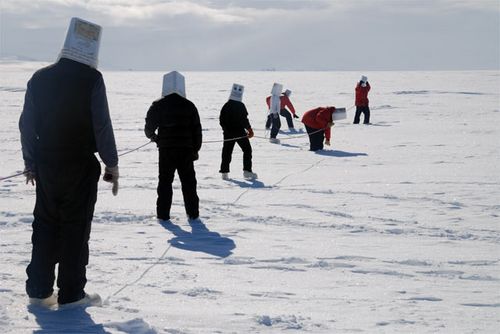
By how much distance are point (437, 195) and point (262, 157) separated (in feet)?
17.3

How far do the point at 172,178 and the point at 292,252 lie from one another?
6.22 feet

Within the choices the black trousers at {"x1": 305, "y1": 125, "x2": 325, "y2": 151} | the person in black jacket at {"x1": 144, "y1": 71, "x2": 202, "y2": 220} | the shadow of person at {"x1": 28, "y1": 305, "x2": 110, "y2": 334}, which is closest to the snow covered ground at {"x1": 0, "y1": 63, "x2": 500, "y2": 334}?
the shadow of person at {"x1": 28, "y1": 305, "x2": 110, "y2": 334}

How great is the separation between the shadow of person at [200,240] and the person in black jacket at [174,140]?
0.26m

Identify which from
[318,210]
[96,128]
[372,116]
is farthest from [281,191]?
[372,116]

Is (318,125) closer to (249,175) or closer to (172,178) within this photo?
(249,175)

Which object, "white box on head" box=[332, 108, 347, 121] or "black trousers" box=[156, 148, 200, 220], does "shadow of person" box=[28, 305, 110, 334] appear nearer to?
"black trousers" box=[156, 148, 200, 220]

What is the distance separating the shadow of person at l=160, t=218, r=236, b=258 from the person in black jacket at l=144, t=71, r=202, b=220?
0.26m

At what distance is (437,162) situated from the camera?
1220 cm

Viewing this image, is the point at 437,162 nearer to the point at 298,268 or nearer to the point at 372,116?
the point at 298,268

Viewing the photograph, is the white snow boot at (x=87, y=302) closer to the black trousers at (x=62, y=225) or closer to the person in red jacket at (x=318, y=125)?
the black trousers at (x=62, y=225)

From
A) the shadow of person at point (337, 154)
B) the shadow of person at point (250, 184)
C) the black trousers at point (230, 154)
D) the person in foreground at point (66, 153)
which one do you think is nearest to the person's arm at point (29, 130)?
the person in foreground at point (66, 153)

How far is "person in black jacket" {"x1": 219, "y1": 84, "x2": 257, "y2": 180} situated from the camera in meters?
10.4

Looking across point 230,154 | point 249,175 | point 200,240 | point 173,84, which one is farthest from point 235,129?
point 200,240

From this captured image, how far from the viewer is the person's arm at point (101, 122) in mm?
4000
